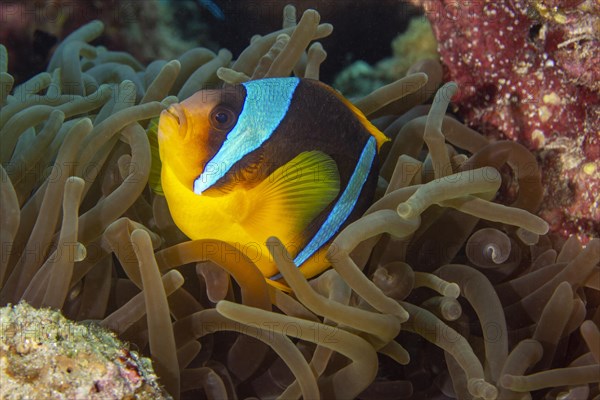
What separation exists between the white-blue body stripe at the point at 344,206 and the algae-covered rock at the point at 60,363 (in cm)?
42

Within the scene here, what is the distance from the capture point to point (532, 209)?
1.53 m

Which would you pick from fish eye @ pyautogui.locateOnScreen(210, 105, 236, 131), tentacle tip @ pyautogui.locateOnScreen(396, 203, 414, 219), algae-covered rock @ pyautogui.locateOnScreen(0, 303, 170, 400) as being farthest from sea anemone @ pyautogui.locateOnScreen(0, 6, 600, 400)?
fish eye @ pyautogui.locateOnScreen(210, 105, 236, 131)

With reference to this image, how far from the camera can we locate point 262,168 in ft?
3.88

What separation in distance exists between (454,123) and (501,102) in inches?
14.6

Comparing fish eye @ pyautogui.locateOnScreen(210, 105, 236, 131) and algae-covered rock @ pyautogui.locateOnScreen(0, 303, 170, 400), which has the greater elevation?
fish eye @ pyautogui.locateOnScreen(210, 105, 236, 131)

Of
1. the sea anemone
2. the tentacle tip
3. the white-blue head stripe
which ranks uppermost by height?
the white-blue head stripe

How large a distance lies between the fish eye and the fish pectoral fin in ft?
0.45

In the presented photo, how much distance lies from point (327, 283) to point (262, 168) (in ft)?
0.90

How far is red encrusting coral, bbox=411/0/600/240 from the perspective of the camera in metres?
1.59

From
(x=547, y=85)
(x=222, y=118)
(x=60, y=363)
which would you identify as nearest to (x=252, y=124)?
(x=222, y=118)

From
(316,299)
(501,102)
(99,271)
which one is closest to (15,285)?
(99,271)

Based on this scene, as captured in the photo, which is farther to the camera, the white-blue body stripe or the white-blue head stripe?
the white-blue body stripe

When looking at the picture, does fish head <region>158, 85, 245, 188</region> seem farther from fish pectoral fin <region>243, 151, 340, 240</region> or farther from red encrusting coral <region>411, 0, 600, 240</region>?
red encrusting coral <region>411, 0, 600, 240</region>

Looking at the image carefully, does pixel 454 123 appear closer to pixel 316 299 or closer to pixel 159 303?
pixel 316 299
